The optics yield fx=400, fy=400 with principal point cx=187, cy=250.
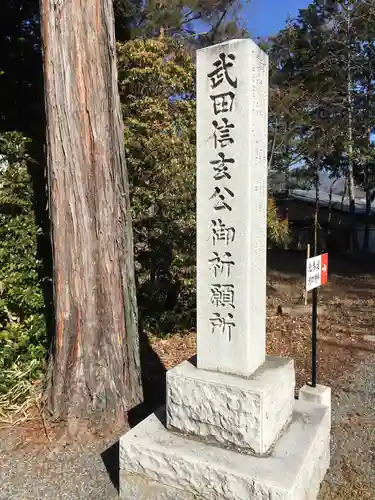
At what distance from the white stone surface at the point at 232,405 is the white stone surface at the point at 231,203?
0.13m

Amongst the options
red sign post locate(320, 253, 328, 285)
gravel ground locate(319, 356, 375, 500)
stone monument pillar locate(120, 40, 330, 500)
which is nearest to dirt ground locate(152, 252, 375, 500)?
gravel ground locate(319, 356, 375, 500)

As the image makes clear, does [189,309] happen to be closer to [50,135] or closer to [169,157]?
[169,157]

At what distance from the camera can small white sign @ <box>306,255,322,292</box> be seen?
11.3ft

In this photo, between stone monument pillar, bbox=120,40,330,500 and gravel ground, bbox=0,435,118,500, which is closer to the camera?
stone monument pillar, bbox=120,40,330,500

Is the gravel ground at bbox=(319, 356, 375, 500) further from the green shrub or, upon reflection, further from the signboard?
the green shrub

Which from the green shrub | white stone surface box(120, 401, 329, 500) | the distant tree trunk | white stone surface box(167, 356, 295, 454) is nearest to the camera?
white stone surface box(120, 401, 329, 500)

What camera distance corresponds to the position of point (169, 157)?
16.9 ft

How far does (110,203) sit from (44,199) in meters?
1.11

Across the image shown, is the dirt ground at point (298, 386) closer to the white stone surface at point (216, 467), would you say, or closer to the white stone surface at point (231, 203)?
the white stone surface at point (216, 467)

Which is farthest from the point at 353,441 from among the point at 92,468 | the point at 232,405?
the point at 92,468

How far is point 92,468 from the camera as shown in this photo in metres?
3.11

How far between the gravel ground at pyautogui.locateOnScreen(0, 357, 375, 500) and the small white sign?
135cm

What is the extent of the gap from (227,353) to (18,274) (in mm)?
2556

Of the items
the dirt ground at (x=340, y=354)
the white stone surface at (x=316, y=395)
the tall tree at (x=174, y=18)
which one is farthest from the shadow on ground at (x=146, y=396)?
the tall tree at (x=174, y=18)
